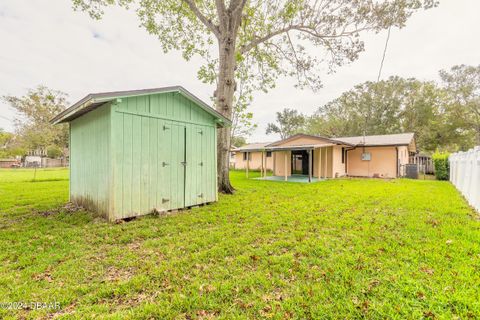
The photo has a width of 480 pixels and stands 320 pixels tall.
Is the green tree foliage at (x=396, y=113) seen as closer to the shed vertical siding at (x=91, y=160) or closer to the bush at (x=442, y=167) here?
the bush at (x=442, y=167)

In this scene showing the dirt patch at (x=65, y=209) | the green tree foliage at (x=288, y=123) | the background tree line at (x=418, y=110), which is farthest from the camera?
the green tree foliage at (x=288, y=123)

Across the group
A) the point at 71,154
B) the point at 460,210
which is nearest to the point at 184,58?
the point at 71,154

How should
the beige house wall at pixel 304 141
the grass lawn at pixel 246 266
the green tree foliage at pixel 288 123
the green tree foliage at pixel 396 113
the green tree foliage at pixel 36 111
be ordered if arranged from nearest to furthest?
the grass lawn at pixel 246 266 → the beige house wall at pixel 304 141 → the green tree foliage at pixel 396 113 → the green tree foliage at pixel 36 111 → the green tree foliage at pixel 288 123

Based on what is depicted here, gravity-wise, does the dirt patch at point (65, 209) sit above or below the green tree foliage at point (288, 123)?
below

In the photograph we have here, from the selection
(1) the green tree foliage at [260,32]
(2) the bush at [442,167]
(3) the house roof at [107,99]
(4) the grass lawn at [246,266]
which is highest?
(1) the green tree foliage at [260,32]

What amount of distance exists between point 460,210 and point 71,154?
11342mm

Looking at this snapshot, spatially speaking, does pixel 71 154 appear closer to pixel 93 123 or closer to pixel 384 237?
pixel 93 123

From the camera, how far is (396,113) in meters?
28.5

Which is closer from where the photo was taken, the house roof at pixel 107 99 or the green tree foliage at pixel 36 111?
the house roof at pixel 107 99

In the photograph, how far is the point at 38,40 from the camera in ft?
34.9

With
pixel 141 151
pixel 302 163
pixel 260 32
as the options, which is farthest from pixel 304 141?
pixel 141 151

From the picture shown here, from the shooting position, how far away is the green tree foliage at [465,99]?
24.8 metres

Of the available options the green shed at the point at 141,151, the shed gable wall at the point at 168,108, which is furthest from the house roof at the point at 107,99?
the shed gable wall at the point at 168,108

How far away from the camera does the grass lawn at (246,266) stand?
6.66ft
